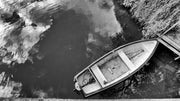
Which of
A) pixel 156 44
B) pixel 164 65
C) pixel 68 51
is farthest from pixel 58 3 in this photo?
pixel 164 65

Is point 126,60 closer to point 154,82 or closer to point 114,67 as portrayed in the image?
point 114,67

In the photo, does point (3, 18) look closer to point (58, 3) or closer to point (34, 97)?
point (58, 3)

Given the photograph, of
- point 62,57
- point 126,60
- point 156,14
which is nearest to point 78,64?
point 62,57

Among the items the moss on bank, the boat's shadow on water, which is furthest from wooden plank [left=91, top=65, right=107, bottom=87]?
the moss on bank

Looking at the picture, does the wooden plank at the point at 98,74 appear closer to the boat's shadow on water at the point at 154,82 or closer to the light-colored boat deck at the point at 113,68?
the light-colored boat deck at the point at 113,68

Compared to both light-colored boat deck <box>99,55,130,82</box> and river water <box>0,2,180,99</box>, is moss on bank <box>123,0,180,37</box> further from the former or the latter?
light-colored boat deck <box>99,55,130,82</box>

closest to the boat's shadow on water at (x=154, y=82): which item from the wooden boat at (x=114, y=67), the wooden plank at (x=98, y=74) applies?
the wooden boat at (x=114, y=67)
